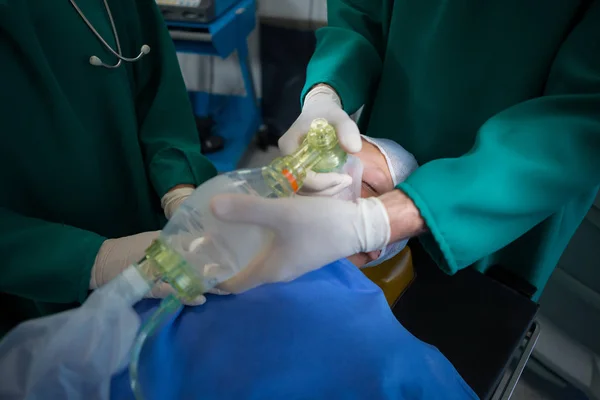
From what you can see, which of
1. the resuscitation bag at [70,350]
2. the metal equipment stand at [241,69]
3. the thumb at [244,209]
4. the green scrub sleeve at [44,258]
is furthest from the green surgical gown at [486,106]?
the metal equipment stand at [241,69]

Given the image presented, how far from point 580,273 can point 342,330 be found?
1.19 metres

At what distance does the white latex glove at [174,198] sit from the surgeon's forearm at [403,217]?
429 millimetres

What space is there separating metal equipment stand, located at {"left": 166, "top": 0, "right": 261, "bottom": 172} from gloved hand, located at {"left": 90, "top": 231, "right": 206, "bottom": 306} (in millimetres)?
1408

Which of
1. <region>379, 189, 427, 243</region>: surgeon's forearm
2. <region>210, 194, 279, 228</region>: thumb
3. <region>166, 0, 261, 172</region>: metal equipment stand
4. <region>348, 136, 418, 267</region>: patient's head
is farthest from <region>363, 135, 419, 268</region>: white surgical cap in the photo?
<region>166, 0, 261, 172</region>: metal equipment stand

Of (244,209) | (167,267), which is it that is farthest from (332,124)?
(167,267)

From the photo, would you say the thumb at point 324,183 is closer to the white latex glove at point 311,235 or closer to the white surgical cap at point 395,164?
the white latex glove at point 311,235

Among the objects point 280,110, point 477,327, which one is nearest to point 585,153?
point 477,327

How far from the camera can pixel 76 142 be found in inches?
29.0

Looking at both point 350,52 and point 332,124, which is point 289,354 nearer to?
point 332,124

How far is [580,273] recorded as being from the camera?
4.55 ft

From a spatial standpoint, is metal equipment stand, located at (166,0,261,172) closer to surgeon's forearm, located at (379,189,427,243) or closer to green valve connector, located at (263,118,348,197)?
green valve connector, located at (263,118,348,197)

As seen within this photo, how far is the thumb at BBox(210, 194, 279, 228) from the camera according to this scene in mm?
521

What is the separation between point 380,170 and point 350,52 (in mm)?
285

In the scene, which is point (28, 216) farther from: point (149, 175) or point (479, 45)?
point (479, 45)
